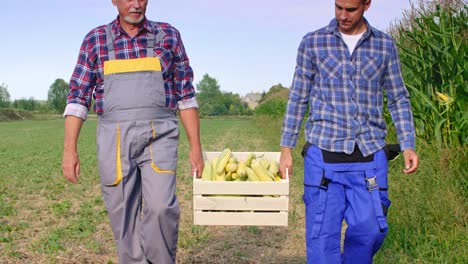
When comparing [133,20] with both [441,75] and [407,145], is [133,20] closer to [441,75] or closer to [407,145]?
[407,145]

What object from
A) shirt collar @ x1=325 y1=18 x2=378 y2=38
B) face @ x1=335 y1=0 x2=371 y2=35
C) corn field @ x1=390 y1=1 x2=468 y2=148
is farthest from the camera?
corn field @ x1=390 y1=1 x2=468 y2=148

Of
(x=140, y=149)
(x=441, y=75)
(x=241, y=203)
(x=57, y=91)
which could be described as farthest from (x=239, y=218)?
(x=57, y=91)

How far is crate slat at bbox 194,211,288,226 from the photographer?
3650 mm

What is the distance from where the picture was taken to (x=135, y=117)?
3475mm

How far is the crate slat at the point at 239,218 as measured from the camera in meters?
3.65

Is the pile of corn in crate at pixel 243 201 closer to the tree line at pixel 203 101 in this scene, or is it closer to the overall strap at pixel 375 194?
the overall strap at pixel 375 194

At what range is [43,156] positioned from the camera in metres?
17.4

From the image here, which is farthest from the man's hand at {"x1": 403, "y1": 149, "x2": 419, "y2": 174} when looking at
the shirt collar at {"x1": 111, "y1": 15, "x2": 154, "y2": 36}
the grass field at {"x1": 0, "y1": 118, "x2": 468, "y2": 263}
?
the shirt collar at {"x1": 111, "y1": 15, "x2": 154, "y2": 36}

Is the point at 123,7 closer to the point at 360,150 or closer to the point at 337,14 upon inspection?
the point at 337,14

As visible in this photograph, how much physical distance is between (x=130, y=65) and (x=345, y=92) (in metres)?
1.29

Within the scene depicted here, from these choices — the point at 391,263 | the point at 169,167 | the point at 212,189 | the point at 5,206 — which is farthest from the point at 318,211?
the point at 5,206

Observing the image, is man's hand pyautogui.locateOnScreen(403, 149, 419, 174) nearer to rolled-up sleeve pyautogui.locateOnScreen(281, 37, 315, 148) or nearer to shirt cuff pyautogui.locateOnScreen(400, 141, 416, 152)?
shirt cuff pyautogui.locateOnScreen(400, 141, 416, 152)

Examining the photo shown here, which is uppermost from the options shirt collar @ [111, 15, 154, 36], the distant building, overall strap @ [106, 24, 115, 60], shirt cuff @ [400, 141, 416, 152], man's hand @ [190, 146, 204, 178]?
the distant building

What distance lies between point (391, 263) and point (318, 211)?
4.85 ft
